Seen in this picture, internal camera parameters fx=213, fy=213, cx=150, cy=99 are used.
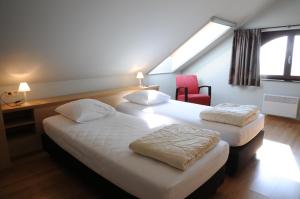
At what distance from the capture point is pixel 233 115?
2.39 m

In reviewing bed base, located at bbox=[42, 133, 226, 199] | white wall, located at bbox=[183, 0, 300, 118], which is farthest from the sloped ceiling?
bed base, located at bbox=[42, 133, 226, 199]

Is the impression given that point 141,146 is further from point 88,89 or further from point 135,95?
point 88,89

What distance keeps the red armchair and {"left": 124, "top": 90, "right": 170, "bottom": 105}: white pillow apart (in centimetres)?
82

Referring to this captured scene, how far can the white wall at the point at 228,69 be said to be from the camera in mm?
3758

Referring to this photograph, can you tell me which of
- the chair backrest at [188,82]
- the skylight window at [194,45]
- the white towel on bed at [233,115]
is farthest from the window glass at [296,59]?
the white towel on bed at [233,115]

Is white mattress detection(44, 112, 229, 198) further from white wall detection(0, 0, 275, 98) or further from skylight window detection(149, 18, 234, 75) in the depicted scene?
skylight window detection(149, 18, 234, 75)

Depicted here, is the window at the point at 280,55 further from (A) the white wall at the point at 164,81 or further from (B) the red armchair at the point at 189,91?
(A) the white wall at the point at 164,81

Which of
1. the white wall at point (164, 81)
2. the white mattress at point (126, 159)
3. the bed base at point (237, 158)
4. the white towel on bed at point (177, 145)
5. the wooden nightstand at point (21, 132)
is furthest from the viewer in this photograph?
the white wall at point (164, 81)

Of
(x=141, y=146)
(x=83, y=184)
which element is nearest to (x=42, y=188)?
(x=83, y=184)

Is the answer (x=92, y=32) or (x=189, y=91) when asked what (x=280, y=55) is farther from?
(x=92, y=32)

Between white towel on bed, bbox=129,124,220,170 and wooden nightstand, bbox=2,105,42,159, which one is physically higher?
white towel on bed, bbox=129,124,220,170

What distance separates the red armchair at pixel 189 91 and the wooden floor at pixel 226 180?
1.52 metres

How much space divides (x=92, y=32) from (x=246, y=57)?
10.2ft

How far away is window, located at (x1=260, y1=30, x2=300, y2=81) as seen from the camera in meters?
3.87
